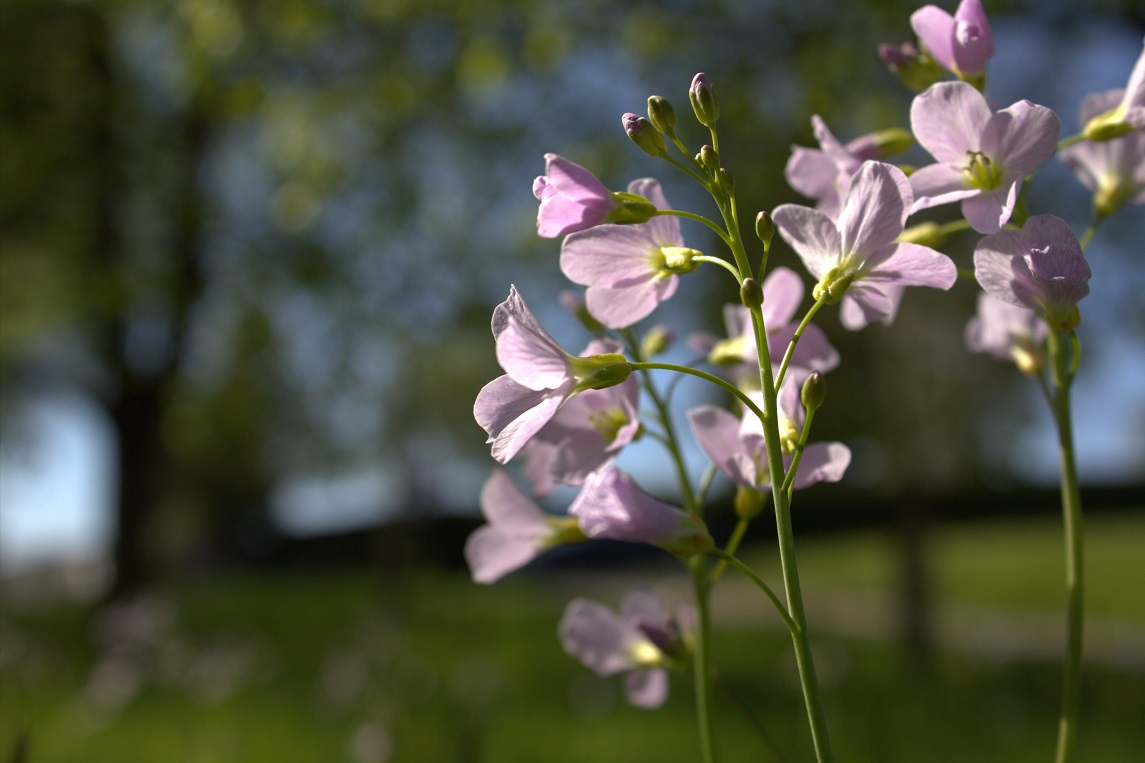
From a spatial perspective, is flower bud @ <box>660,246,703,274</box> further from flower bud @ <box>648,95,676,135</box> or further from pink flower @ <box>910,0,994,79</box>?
pink flower @ <box>910,0,994,79</box>

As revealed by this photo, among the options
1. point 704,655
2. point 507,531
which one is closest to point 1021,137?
point 704,655

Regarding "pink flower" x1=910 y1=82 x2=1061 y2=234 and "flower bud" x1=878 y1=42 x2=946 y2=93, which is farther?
"flower bud" x1=878 y1=42 x2=946 y2=93

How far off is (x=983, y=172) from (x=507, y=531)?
715 mm

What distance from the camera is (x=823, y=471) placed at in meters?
0.97

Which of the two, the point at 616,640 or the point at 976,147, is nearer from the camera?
the point at 976,147

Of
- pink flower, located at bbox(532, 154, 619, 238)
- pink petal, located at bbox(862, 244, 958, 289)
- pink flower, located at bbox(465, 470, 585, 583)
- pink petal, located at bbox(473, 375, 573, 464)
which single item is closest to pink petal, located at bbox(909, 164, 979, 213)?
pink petal, located at bbox(862, 244, 958, 289)

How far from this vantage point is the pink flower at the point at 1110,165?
126 centimetres

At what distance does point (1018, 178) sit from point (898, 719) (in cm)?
296

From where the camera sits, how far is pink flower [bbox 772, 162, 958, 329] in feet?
2.87

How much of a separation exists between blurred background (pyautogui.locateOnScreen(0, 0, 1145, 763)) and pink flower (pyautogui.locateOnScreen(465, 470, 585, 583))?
228 mm

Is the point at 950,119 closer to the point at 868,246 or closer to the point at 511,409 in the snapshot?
the point at 868,246

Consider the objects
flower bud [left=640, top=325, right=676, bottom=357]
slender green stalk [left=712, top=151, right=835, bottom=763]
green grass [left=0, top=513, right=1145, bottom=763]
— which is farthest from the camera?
green grass [left=0, top=513, right=1145, bottom=763]

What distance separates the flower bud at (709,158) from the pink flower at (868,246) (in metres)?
0.08

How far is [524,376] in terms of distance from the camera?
91 cm
